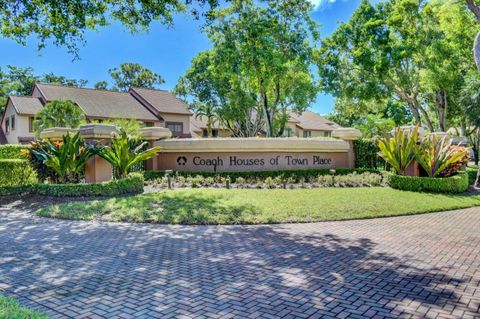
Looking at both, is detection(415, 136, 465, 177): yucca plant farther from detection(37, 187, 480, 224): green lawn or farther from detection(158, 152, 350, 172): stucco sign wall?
detection(158, 152, 350, 172): stucco sign wall

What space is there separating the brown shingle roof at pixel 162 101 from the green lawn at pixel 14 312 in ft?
121

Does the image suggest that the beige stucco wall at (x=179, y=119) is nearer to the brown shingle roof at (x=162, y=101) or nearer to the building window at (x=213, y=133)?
the brown shingle roof at (x=162, y=101)

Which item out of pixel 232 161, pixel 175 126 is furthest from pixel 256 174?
pixel 175 126

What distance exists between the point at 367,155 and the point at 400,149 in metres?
3.67

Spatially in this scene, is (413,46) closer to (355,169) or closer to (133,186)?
(355,169)

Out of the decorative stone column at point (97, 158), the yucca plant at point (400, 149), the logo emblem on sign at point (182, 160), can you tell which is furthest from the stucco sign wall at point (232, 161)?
the yucca plant at point (400, 149)

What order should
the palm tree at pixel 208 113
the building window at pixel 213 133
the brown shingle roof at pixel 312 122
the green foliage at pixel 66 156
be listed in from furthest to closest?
the brown shingle roof at pixel 312 122 → the building window at pixel 213 133 → the palm tree at pixel 208 113 → the green foliage at pixel 66 156

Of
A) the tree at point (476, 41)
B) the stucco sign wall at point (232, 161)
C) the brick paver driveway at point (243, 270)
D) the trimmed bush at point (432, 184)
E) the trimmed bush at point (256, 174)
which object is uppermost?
the tree at point (476, 41)

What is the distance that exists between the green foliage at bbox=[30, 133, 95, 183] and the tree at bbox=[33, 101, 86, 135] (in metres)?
15.3

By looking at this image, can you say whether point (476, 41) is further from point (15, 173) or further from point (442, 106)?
point (442, 106)

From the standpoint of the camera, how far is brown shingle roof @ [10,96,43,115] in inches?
1336

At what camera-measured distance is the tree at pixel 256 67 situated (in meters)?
17.9

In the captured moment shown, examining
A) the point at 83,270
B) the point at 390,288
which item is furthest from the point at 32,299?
the point at 390,288

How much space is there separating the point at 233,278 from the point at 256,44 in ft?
40.8
